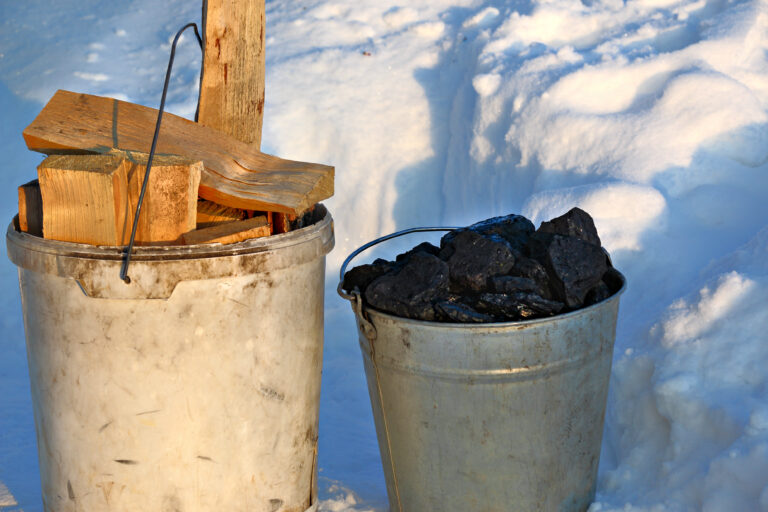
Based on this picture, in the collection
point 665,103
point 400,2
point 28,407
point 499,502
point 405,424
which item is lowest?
point 28,407

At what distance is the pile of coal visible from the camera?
2.24 m

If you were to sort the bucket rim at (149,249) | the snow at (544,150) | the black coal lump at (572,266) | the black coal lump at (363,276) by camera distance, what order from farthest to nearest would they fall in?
the snow at (544,150) → the black coal lump at (363,276) → the black coal lump at (572,266) → the bucket rim at (149,249)

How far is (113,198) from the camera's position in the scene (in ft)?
6.60

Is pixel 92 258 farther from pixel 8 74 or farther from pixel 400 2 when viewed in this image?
pixel 8 74

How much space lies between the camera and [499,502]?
7.86 ft

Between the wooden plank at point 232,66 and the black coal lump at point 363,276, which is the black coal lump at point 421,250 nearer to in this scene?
the black coal lump at point 363,276

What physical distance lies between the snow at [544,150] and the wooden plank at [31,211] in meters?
1.22

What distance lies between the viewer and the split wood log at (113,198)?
79.8 inches

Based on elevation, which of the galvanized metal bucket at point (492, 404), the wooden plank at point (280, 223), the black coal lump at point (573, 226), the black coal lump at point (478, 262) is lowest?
the galvanized metal bucket at point (492, 404)

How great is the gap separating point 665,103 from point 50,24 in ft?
16.1

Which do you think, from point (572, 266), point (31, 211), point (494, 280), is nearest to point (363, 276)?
point (494, 280)

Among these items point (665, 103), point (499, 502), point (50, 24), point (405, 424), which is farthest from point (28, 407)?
point (50, 24)

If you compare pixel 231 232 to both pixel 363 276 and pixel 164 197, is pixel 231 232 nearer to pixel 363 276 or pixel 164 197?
pixel 164 197

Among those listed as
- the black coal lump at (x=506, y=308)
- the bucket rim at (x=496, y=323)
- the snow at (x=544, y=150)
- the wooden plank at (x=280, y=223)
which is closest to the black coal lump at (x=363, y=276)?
the bucket rim at (x=496, y=323)
